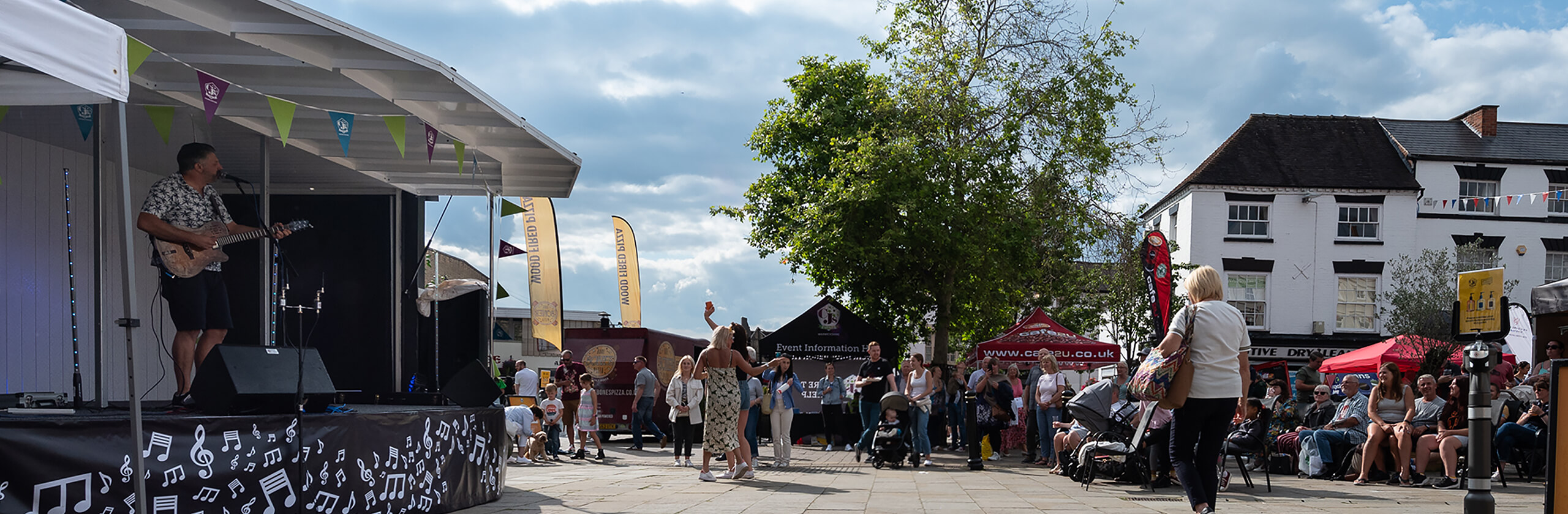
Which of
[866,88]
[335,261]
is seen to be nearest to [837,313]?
[866,88]

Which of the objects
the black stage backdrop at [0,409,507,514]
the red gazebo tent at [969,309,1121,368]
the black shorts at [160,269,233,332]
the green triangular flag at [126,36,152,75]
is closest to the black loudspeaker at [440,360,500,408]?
the black stage backdrop at [0,409,507,514]

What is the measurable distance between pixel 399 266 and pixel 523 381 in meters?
5.42

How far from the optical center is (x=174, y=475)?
559cm

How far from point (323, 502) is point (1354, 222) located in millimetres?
36668

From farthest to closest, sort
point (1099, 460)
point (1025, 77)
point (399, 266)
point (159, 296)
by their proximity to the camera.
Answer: point (1025, 77), point (399, 266), point (1099, 460), point (159, 296)

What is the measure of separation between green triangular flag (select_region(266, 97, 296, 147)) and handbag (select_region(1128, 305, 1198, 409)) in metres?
5.66

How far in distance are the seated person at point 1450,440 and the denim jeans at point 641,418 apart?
1100 centimetres

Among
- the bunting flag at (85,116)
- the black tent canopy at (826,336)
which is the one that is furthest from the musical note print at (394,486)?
the black tent canopy at (826,336)

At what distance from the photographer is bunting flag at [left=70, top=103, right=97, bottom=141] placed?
706cm

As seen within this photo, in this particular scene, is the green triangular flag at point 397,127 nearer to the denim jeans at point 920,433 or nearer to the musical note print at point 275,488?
the musical note print at point 275,488

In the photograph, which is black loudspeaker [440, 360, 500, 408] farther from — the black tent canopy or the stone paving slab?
the black tent canopy

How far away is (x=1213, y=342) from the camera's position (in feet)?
19.7

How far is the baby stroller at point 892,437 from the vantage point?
14.2m

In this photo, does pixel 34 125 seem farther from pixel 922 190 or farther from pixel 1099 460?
pixel 922 190
